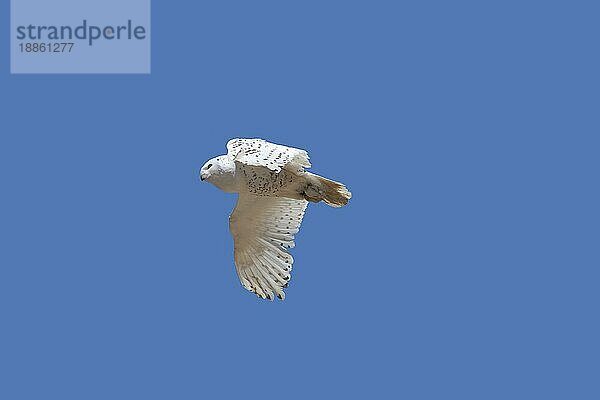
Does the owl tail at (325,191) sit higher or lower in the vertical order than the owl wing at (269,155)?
lower

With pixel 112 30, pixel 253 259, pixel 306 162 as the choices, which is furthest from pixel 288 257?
pixel 112 30

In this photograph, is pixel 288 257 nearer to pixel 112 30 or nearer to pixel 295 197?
pixel 295 197

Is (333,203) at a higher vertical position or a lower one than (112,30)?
lower

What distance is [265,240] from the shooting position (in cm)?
696

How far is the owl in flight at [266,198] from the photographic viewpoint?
648cm

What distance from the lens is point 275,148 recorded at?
21.5ft

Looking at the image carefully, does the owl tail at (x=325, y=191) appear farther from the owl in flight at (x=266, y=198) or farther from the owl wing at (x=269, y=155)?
the owl wing at (x=269, y=155)

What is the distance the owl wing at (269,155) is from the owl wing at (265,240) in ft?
1.38

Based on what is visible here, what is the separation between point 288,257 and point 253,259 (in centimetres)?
22

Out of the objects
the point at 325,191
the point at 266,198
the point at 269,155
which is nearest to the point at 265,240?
the point at 266,198

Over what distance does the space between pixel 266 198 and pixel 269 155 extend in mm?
487

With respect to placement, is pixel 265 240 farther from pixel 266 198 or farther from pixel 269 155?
pixel 269 155

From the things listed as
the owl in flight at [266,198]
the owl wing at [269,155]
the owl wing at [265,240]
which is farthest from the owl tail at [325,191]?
the owl wing at [265,240]

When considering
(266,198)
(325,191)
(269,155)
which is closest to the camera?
(269,155)
